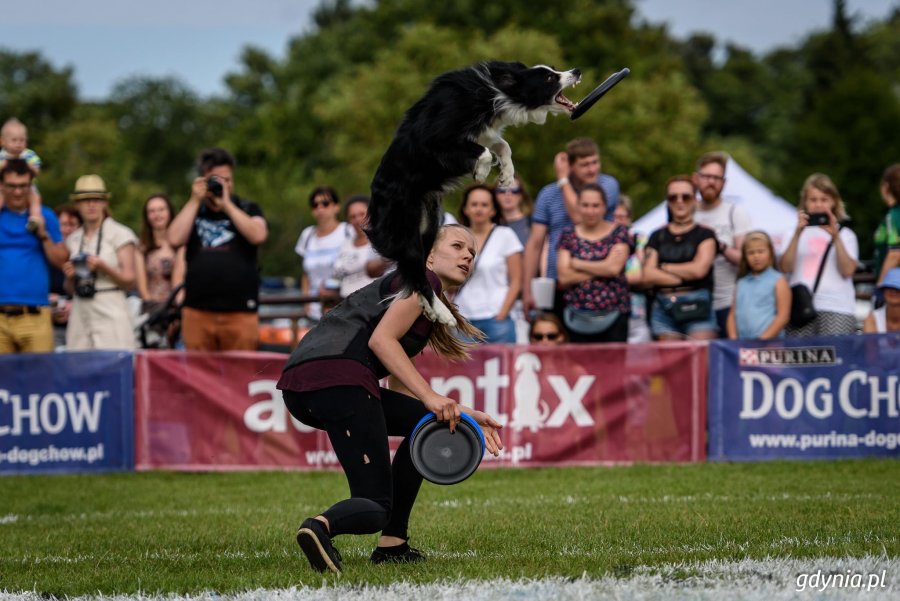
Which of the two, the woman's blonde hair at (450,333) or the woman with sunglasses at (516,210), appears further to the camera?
the woman with sunglasses at (516,210)

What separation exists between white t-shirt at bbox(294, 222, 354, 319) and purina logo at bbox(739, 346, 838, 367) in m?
4.06

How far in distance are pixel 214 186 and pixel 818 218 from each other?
5242mm

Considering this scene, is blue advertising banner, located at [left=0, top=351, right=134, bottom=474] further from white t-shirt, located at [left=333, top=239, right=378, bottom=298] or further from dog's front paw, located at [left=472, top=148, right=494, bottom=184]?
dog's front paw, located at [left=472, top=148, right=494, bottom=184]

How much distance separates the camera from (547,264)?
11.7 m

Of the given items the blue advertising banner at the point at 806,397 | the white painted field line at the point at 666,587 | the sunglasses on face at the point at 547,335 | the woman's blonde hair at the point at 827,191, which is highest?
the woman's blonde hair at the point at 827,191

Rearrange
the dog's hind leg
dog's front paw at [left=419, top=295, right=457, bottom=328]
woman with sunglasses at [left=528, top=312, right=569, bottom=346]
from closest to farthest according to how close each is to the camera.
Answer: the dog's hind leg → dog's front paw at [left=419, top=295, right=457, bottom=328] → woman with sunglasses at [left=528, top=312, right=569, bottom=346]

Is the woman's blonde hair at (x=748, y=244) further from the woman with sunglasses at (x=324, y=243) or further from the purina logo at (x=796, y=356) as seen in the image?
the woman with sunglasses at (x=324, y=243)

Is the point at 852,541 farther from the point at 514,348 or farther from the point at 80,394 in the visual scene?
the point at 80,394

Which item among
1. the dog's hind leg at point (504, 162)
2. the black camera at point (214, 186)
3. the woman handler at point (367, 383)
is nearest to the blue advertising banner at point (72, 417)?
the black camera at point (214, 186)

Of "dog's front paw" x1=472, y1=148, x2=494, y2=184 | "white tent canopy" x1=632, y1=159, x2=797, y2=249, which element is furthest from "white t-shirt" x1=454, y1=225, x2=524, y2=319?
"dog's front paw" x1=472, y1=148, x2=494, y2=184

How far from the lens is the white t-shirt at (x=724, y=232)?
11445 millimetres

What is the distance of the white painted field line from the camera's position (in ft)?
17.2

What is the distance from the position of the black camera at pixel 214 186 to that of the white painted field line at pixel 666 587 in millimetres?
5496

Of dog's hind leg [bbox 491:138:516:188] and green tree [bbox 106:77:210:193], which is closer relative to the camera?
dog's hind leg [bbox 491:138:516:188]
